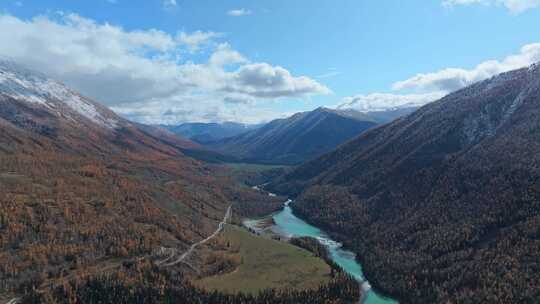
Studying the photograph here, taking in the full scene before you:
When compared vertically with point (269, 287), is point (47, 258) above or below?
above

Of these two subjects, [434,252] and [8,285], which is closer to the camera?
[8,285]

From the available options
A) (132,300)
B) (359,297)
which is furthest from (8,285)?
(359,297)

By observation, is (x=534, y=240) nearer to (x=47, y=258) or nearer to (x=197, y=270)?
(x=197, y=270)

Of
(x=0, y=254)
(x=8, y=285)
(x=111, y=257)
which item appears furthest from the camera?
(x=111, y=257)

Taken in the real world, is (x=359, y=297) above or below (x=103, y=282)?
below

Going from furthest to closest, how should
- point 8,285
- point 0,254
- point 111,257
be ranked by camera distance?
point 111,257, point 0,254, point 8,285

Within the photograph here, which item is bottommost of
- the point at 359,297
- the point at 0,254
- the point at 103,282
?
the point at 359,297

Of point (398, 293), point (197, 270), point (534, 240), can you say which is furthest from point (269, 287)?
point (534, 240)

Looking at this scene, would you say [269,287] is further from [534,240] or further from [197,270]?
[534,240]

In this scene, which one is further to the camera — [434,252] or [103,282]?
[434,252]
